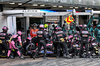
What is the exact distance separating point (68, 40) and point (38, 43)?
1.71 m

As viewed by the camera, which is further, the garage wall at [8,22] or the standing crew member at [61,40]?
the garage wall at [8,22]

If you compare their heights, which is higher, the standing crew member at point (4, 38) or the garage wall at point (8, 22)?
the garage wall at point (8, 22)

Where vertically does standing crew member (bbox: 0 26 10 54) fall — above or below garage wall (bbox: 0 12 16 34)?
below

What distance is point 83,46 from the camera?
11.2 metres

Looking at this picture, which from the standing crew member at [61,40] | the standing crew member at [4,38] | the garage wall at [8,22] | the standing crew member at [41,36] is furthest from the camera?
Result: the garage wall at [8,22]

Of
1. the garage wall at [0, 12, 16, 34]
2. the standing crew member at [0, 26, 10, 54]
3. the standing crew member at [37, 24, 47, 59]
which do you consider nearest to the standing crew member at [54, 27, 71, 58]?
the standing crew member at [37, 24, 47, 59]

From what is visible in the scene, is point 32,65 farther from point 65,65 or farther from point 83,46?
point 83,46

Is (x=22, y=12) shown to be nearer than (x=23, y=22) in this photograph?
Yes

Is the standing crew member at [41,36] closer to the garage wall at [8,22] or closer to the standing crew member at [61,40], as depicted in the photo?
the standing crew member at [61,40]

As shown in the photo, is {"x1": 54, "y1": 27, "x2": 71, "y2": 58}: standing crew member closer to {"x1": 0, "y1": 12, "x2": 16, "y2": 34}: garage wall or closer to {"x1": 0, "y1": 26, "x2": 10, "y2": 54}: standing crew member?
{"x1": 0, "y1": 26, "x2": 10, "y2": 54}: standing crew member

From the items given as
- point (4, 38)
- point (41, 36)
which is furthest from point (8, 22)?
point (41, 36)

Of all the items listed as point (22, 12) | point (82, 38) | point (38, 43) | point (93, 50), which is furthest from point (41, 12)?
point (93, 50)

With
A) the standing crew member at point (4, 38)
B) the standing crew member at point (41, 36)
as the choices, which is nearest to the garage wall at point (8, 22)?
the standing crew member at point (4, 38)

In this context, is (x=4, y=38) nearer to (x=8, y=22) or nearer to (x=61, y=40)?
(x=8, y=22)
